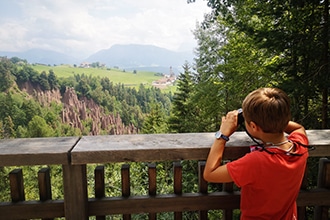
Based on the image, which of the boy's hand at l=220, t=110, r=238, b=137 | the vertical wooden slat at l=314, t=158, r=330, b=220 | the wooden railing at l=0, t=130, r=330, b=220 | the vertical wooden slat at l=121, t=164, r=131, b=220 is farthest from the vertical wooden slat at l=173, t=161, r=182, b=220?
the vertical wooden slat at l=314, t=158, r=330, b=220

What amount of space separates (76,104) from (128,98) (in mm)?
16803

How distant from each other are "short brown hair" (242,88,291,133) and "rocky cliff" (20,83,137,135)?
7161cm

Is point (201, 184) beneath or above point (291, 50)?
beneath

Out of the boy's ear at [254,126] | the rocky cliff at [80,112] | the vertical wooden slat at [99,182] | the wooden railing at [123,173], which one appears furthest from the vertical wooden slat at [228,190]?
the rocky cliff at [80,112]

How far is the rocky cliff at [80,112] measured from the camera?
75.2 meters

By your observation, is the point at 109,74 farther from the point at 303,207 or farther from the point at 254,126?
the point at 254,126

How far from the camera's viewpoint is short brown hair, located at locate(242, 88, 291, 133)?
1.05 m

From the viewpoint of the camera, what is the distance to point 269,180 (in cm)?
107

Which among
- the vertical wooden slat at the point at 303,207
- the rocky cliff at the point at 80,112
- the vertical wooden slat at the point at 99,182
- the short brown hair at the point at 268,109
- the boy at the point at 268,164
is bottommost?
the rocky cliff at the point at 80,112

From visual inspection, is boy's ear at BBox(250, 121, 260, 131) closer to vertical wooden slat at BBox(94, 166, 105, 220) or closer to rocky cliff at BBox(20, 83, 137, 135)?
vertical wooden slat at BBox(94, 166, 105, 220)

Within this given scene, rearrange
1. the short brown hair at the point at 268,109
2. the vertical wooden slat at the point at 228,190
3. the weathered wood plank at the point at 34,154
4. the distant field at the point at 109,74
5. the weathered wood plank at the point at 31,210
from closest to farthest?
1. the short brown hair at the point at 268,109
2. the weathered wood plank at the point at 34,154
3. the weathered wood plank at the point at 31,210
4. the vertical wooden slat at the point at 228,190
5. the distant field at the point at 109,74

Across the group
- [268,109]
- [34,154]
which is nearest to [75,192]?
[34,154]

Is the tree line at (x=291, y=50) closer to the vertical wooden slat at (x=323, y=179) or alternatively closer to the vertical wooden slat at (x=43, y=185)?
the vertical wooden slat at (x=323, y=179)

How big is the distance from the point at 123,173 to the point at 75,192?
9.6 inches
